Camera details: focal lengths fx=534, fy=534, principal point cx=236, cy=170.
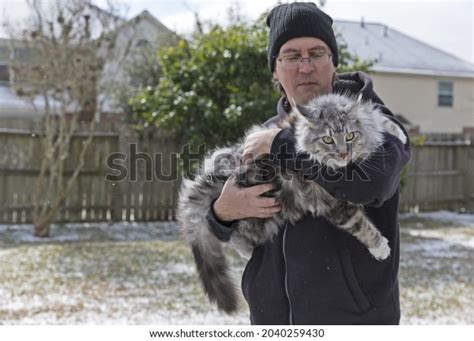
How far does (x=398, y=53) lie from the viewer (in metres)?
18.9

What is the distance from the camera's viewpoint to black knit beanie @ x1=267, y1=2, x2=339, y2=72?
2264mm

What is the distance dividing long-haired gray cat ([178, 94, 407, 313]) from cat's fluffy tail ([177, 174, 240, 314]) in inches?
0.5

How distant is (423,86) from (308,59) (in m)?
17.8

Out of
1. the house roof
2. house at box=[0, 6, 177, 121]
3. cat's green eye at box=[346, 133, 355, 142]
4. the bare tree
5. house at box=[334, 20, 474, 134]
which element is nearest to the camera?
cat's green eye at box=[346, 133, 355, 142]

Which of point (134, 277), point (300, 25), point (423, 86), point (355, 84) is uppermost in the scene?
point (423, 86)

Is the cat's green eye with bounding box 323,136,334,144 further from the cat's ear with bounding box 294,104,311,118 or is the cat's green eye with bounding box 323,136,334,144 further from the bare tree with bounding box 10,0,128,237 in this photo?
the bare tree with bounding box 10,0,128,237

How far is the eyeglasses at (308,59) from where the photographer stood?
2.25 meters

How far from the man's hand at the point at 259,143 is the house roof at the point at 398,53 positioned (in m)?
14.9

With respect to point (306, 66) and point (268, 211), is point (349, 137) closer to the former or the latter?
point (306, 66)

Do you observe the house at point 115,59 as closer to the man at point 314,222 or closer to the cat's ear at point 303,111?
the man at point 314,222

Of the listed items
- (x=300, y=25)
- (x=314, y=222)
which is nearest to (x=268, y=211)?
(x=314, y=222)

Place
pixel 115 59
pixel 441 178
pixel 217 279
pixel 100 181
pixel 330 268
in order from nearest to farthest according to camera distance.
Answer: pixel 330 268 → pixel 217 279 → pixel 100 181 → pixel 441 178 → pixel 115 59

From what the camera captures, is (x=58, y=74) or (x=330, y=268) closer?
(x=330, y=268)

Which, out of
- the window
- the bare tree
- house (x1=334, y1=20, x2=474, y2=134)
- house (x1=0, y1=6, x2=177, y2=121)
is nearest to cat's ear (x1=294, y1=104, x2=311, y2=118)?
the bare tree
